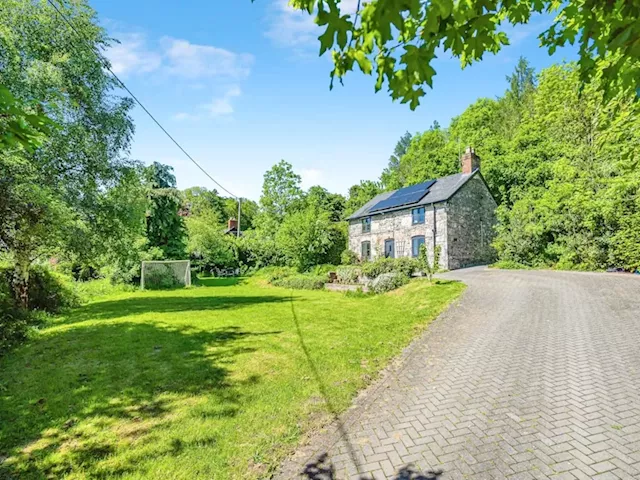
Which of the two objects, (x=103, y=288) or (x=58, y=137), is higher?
(x=58, y=137)

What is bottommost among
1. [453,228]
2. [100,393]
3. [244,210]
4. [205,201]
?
[100,393]

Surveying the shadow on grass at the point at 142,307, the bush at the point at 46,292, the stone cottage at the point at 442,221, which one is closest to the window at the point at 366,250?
the stone cottage at the point at 442,221

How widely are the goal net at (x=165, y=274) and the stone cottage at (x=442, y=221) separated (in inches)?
595

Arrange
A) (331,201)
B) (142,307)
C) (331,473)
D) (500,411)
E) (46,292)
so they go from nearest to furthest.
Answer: (331,473) → (500,411) → (46,292) → (142,307) → (331,201)

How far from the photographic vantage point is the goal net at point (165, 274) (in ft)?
77.6

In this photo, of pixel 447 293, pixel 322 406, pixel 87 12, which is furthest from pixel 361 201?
pixel 322 406

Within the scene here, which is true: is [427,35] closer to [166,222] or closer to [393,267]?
[393,267]

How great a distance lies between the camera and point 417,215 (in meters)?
26.5

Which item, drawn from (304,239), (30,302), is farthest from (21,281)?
(304,239)

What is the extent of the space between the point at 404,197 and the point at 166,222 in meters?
19.4

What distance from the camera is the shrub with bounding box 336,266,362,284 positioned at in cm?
2336

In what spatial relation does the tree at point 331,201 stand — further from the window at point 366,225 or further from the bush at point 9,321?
the bush at point 9,321

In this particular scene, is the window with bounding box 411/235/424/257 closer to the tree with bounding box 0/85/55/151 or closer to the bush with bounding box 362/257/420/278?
the bush with bounding box 362/257/420/278

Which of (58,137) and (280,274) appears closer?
(58,137)
